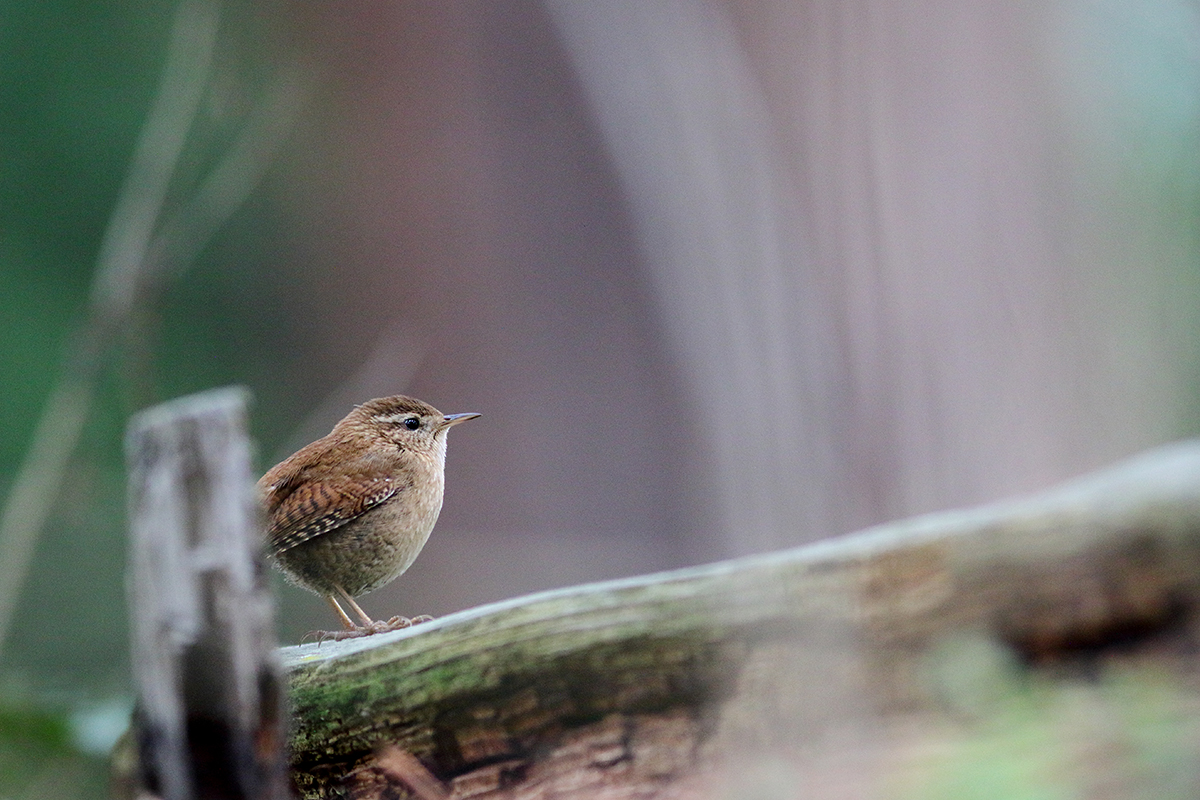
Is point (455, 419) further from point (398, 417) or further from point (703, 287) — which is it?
point (703, 287)

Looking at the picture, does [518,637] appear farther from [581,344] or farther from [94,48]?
[94,48]

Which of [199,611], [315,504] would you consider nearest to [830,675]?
[315,504]

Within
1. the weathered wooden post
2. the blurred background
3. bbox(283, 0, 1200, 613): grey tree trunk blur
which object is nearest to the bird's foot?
the weathered wooden post

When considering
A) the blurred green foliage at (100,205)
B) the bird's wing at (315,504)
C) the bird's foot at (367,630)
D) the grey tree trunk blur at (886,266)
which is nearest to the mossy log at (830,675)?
the bird's foot at (367,630)

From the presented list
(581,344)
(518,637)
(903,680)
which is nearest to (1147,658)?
(903,680)

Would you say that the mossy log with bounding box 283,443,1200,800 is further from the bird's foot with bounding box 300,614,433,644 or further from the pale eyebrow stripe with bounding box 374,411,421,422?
the pale eyebrow stripe with bounding box 374,411,421,422

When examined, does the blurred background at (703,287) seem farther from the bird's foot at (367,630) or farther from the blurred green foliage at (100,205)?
the blurred green foliage at (100,205)
